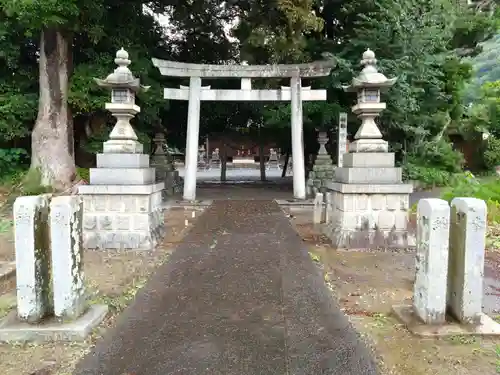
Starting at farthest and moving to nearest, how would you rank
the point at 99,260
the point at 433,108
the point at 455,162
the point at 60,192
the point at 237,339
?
1. the point at 455,162
2. the point at 433,108
3. the point at 60,192
4. the point at 99,260
5. the point at 237,339

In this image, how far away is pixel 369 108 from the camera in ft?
19.4

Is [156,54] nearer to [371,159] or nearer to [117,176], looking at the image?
[117,176]

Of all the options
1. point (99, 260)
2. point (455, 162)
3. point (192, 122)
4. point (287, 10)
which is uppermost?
point (287, 10)

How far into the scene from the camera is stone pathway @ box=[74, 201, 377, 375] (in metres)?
2.43

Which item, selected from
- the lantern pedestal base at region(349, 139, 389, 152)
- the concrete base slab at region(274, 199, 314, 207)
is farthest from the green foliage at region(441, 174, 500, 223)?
the concrete base slab at region(274, 199, 314, 207)

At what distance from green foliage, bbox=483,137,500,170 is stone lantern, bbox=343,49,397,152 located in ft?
51.5

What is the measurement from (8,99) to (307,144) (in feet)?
31.8

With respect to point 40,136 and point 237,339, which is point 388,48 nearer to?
point 40,136

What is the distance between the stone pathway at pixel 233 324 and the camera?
2.43m

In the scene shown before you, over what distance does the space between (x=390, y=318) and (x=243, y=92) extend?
8225mm

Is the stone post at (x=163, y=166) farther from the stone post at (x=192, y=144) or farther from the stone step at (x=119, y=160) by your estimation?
the stone step at (x=119, y=160)

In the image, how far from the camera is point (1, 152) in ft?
34.6

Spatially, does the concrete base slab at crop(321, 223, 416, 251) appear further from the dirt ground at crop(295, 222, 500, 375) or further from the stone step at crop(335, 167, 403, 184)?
the stone step at crop(335, 167, 403, 184)

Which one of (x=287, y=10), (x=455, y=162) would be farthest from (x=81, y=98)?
(x=455, y=162)
